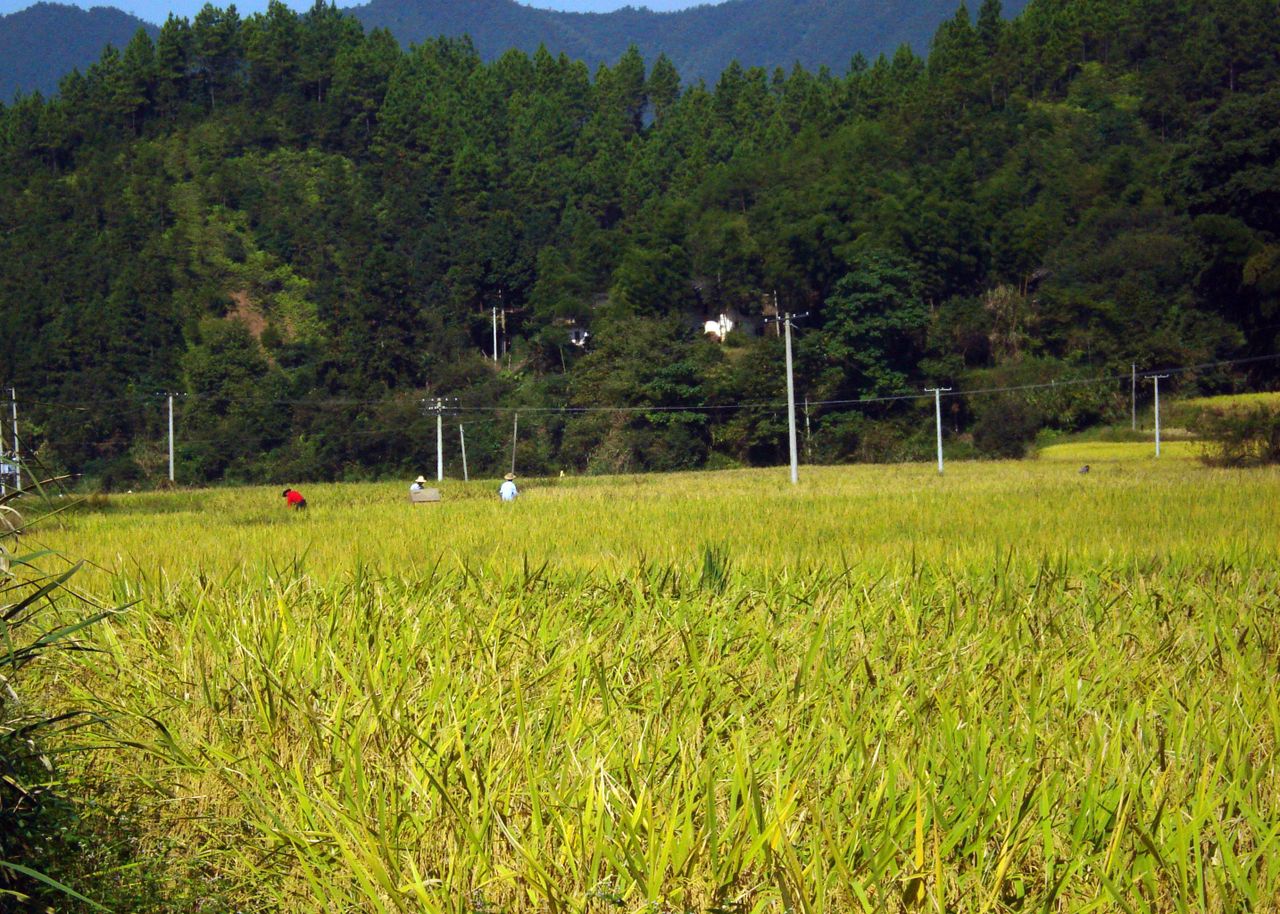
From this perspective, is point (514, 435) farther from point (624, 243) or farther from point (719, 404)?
point (624, 243)

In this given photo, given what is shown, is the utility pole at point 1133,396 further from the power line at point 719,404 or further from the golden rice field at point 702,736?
the golden rice field at point 702,736

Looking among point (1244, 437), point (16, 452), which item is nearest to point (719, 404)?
point (1244, 437)

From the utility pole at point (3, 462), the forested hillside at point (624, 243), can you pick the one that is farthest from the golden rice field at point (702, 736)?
the forested hillside at point (624, 243)

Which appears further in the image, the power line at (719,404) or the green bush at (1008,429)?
the green bush at (1008,429)

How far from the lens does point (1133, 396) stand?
49875 millimetres

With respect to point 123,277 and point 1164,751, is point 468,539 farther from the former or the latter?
point 123,277

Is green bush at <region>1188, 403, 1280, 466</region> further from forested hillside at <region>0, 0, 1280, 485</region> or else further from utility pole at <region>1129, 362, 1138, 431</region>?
forested hillside at <region>0, 0, 1280, 485</region>

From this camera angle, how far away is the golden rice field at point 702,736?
124 inches

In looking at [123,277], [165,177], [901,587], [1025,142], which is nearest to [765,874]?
[901,587]

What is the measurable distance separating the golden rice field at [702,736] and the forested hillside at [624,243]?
40702mm

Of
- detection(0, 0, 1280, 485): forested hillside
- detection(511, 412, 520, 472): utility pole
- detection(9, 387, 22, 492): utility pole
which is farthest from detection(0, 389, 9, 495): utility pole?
detection(511, 412, 520, 472): utility pole

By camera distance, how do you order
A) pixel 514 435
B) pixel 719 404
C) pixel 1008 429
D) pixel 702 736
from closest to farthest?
pixel 702 736 → pixel 1008 429 → pixel 719 404 → pixel 514 435

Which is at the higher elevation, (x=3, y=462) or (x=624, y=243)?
(x=624, y=243)

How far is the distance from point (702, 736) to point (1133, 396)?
4973 centimetres
